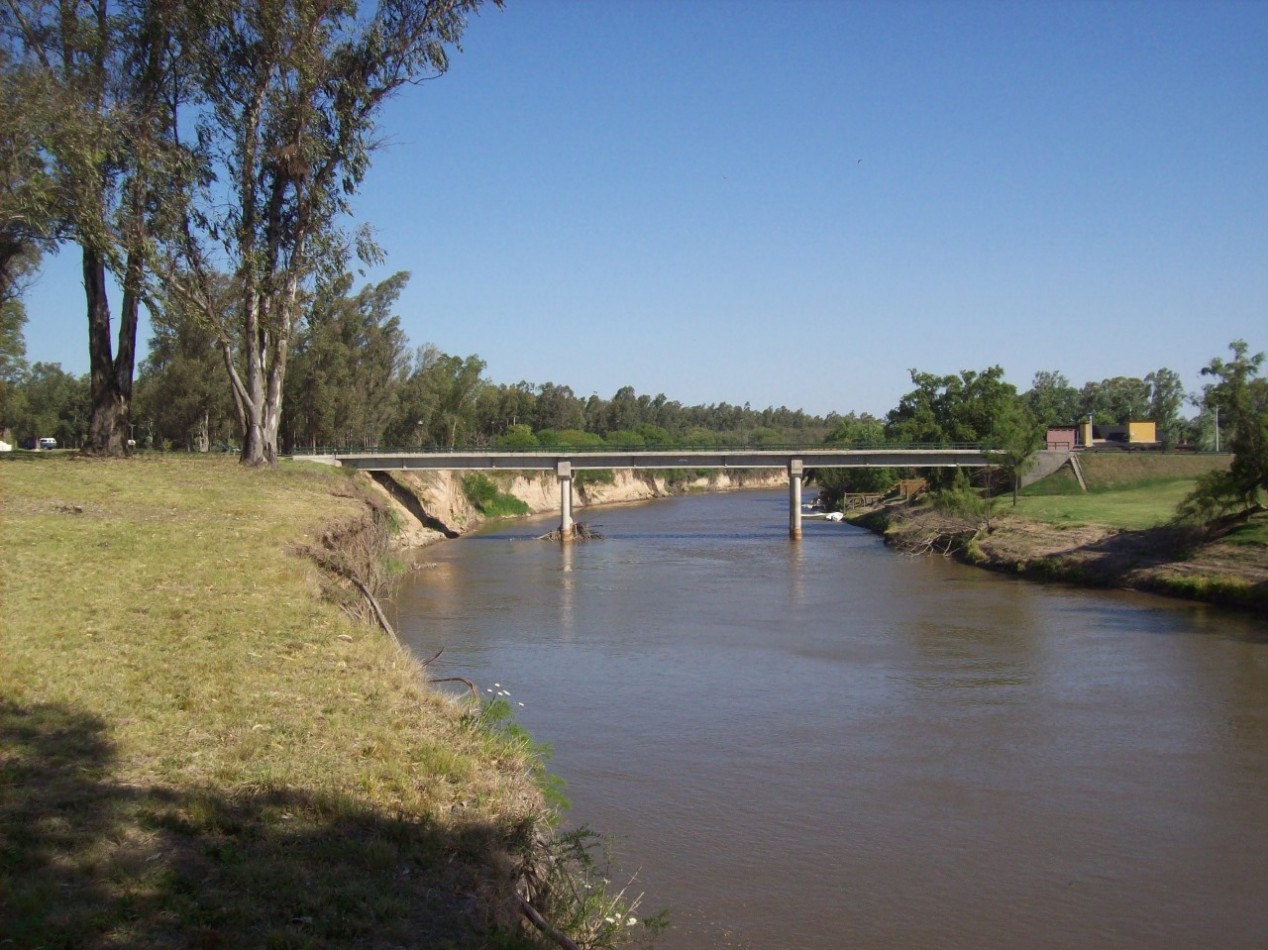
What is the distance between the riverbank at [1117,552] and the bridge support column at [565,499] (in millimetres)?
17800

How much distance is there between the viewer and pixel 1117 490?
208 ft

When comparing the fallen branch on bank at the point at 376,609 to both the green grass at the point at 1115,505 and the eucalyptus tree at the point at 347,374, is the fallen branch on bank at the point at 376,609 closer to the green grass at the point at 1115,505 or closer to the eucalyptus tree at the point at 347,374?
the green grass at the point at 1115,505

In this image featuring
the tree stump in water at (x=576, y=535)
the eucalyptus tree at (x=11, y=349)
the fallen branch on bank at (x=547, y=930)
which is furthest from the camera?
the tree stump in water at (x=576, y=535)

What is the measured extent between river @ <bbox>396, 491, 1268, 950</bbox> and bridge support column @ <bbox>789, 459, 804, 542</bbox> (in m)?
26.0

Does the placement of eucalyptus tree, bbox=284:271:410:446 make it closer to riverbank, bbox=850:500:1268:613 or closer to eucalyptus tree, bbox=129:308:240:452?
eucalyptus tree, bbox=129:308:240:452

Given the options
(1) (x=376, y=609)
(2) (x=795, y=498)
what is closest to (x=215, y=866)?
(1) (x=376, y=609)

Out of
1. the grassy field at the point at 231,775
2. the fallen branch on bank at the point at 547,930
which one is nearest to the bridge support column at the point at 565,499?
the grassy field at the point at 231,775

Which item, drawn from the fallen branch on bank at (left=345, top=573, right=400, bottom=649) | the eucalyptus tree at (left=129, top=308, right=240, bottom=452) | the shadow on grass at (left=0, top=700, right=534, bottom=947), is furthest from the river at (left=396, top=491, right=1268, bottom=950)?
the eucalyptus tree at (left=129, top=308, right=240, bottom=452)

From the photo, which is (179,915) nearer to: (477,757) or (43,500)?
(477,757)

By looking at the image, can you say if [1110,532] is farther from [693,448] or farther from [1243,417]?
[693,448]

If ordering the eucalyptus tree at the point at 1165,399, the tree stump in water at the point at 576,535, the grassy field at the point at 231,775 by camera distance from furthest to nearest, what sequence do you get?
1. the eucalyptus tree at the point at 1165,399
2. the tree stump in water at the point at 576,535
3. the grassy field at the point at 231,775

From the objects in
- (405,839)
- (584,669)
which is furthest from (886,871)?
(584,669)

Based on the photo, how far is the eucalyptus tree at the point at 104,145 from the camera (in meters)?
25.8

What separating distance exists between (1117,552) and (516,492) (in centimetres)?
5555
